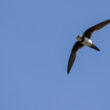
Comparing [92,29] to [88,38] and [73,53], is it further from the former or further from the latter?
[73,53]

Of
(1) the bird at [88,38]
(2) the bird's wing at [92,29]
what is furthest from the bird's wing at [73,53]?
(2) the bird's wing at [92,29]

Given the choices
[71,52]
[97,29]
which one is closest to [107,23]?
[97,29]

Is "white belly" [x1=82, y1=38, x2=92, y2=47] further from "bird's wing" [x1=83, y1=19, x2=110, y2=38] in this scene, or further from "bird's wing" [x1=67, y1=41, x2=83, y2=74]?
"bird's wing" [x1=67, y1=41, x2=83, y2=74]

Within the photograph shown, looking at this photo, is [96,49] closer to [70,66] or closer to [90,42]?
[90,42]

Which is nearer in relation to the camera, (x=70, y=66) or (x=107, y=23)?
(x=107, y=23)

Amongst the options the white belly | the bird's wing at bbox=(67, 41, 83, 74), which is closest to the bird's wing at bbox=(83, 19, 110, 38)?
the white belly

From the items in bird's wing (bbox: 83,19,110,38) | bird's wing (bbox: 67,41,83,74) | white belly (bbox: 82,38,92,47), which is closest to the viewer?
bird's wing (bbox: 83,19,110,38)

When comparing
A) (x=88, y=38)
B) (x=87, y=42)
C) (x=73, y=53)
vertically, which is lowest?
(x=73, y=53)

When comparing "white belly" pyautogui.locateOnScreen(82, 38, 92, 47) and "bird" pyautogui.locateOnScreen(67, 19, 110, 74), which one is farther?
"white belly" pyautogui.locateOnScreen(82, 38, 92, 47)

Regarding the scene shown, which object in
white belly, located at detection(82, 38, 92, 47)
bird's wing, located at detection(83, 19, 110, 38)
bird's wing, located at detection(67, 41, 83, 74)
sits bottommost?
bird's wing, located at detection(67, 41, 83, 74)

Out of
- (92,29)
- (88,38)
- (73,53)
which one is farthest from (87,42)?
(73,53)

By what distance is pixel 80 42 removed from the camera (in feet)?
82.8

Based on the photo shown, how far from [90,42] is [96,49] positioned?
1.49 feet

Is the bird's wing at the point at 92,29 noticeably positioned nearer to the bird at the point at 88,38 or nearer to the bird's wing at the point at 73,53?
the bird at the point at 88,38
